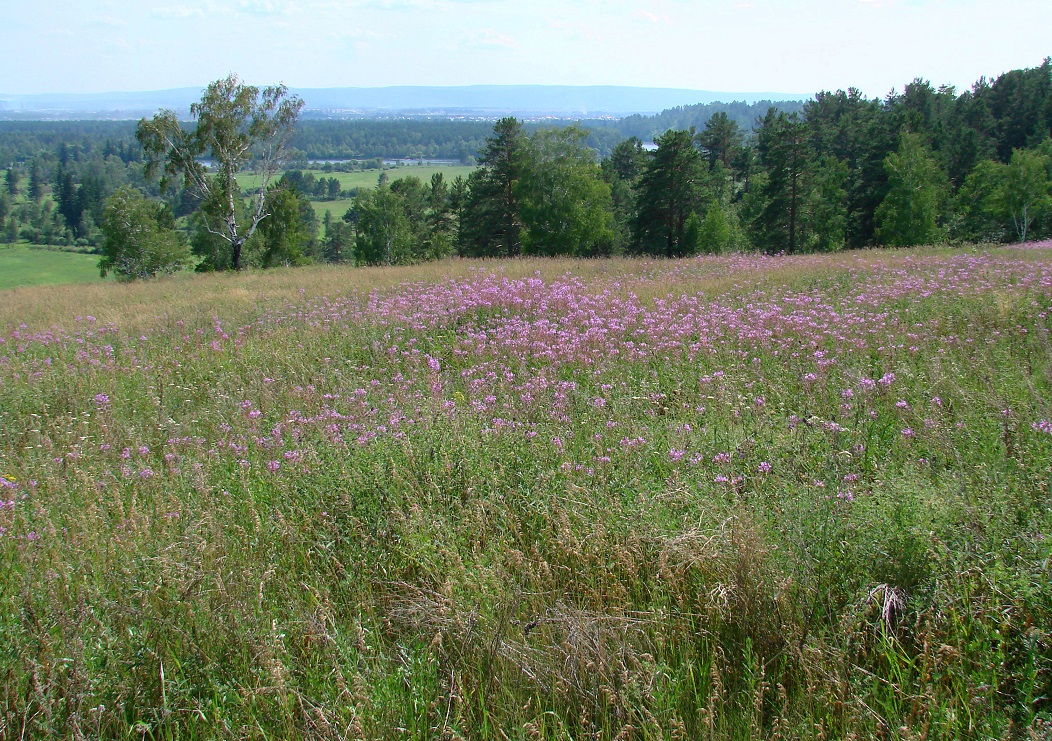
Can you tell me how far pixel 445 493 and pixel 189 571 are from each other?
1314 mm

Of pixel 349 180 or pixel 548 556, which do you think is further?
pixel 349 180

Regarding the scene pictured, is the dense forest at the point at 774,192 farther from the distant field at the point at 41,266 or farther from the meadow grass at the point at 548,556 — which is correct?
the meadow grass at the point at 548,556

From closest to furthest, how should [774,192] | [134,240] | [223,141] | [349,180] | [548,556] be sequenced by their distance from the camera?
[548,556], [223,141], [774,192], [134,240], [349,180]

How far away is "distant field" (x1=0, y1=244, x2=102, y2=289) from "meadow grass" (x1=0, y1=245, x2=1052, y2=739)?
210 feet

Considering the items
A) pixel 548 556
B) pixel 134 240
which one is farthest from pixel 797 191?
pixel 134 240

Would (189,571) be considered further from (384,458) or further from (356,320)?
(356,320)

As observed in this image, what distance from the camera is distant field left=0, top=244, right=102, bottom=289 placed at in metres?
60.3

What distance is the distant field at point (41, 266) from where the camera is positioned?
60.3 meters

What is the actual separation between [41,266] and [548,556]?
88452 millimetres

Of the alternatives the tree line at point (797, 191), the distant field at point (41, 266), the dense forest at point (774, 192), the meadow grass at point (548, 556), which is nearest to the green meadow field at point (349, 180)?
the distant field at point (41, 266)

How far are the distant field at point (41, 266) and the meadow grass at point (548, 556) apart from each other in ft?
210

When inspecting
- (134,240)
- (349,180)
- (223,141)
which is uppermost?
(349,180)

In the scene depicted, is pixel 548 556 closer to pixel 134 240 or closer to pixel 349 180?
pixel 134 240

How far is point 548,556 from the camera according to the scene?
304cm
